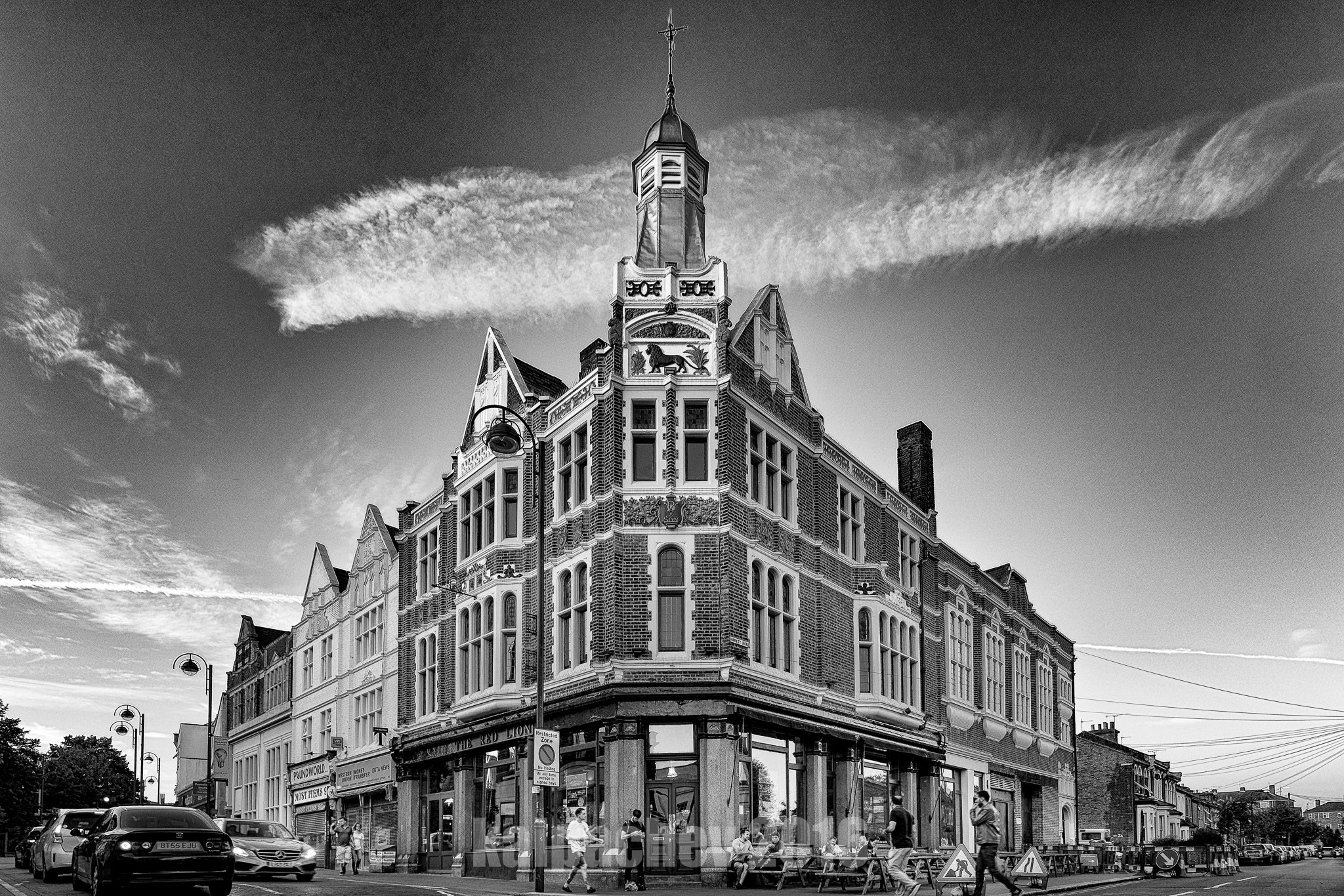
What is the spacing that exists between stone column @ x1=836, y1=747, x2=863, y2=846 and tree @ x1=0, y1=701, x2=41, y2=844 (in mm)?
71493

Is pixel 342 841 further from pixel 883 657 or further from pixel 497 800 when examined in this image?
pixel 883 657

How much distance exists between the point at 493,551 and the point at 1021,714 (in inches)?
1008

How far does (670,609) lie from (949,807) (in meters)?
16.1

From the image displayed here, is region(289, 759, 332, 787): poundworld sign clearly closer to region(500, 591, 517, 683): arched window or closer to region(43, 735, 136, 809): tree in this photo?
region(500, 591, 517, 683): arched window

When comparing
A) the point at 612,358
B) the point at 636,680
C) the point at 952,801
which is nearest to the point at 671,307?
the point at 612,358

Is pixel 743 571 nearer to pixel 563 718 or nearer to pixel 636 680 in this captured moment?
pixel 636 680

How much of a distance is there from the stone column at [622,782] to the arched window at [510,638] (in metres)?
5.40

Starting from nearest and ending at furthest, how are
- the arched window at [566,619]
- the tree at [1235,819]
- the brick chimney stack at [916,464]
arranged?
the arched window at [566,619], the brick chimney stack at [916,464], the tree at [1235,819]

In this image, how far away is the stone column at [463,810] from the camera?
110 feet

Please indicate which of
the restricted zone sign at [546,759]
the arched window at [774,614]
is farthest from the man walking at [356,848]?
the restricted zone sign at [546,759]

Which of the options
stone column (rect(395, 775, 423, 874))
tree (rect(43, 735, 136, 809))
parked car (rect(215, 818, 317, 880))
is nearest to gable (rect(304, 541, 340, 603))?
stone column (rect(395, 775, 423, 874))

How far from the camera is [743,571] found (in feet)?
93.9

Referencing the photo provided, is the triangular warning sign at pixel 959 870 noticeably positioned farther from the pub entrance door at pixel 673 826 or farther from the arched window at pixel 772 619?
the arched window at pixel 772 619

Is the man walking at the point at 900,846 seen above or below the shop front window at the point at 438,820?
above
